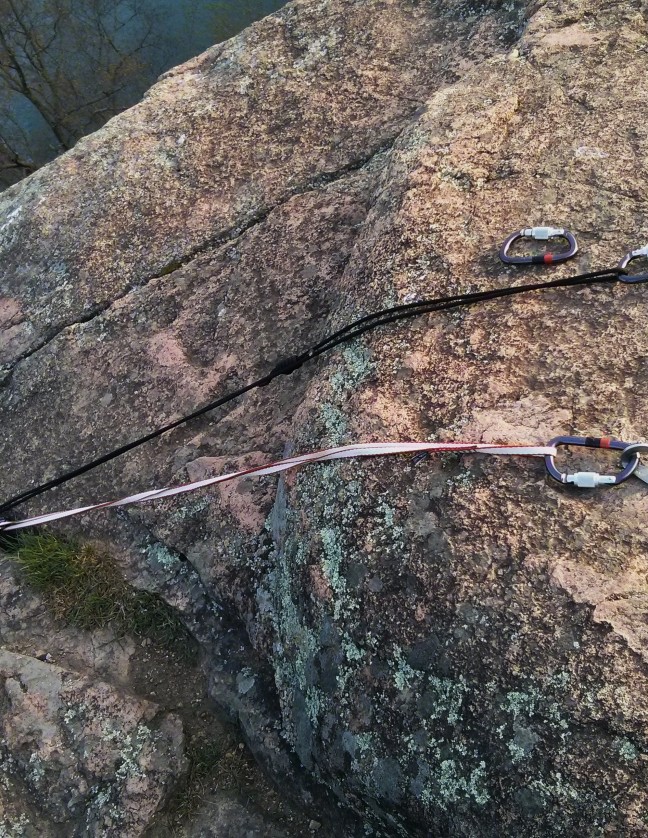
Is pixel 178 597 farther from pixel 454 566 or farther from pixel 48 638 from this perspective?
pixel 454 566

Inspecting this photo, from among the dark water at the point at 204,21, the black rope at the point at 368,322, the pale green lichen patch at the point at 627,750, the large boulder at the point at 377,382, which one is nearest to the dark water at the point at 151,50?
the dark water at the point at 204,21

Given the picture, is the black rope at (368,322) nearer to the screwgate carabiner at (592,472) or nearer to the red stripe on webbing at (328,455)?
the red stripe on webbing at (328,455)

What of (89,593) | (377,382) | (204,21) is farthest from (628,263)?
(204,21)

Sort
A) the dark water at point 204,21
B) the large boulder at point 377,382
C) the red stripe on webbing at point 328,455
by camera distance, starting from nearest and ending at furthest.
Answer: the large boulder at point 377,382 → the red stripe on webbing at point 328,455 → the dark water at point 204,21

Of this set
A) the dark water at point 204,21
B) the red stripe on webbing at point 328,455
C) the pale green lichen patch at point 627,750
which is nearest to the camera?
the pale green lichen patch at point 627,750

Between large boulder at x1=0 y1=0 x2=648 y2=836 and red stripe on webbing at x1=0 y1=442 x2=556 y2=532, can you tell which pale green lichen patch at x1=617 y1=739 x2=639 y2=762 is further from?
red stripe on webbing at x1=0 y1=442 x2=556 y2=532

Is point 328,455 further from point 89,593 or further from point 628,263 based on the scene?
point 89,593
